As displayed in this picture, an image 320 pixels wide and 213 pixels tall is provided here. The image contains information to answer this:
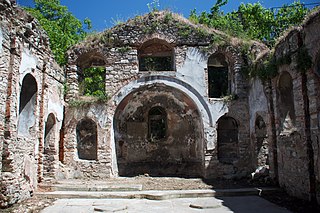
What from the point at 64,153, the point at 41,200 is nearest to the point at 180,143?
the point at 64,153

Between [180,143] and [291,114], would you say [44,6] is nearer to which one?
[180,143]

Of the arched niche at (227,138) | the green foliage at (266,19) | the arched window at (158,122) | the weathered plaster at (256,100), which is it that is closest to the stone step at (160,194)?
the weathered plaster at (256,100)

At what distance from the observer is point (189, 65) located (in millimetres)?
12461

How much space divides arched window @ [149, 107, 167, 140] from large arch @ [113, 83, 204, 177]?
52 millimetres

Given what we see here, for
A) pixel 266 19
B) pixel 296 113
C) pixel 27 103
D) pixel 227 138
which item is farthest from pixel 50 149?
pixel 266 19

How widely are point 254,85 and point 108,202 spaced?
726cm

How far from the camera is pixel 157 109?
14.8m

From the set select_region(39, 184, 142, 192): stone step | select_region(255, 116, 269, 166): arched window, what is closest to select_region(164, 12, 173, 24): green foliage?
select_region(255, 116, 269, 166): arched window

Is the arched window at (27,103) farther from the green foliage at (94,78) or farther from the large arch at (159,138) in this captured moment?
the green foliage at (94,78)

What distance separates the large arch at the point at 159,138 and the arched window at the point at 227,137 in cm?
107

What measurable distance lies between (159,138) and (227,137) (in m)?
3.41

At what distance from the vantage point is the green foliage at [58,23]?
1803 cm

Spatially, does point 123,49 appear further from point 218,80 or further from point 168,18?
point 218,80

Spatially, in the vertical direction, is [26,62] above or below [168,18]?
below
